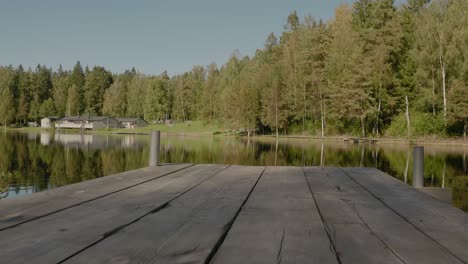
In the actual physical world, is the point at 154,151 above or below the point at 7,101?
below

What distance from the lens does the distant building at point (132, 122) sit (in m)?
85.4

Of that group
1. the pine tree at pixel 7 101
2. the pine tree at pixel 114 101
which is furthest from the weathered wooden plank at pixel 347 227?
the pine tree at pixel 7 101

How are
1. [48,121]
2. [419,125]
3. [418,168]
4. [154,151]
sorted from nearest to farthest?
Result: [418,168], [154,151], [419,125], [48,121]

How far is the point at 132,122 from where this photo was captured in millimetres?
85438

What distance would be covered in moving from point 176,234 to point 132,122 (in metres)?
86.6

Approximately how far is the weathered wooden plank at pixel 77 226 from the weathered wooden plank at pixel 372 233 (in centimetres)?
127

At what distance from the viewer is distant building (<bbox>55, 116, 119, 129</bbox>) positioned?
278 feet

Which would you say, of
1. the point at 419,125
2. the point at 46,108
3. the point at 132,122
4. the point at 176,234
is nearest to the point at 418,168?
the point at 176,234

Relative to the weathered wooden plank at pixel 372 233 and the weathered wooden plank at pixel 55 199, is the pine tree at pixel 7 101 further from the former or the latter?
the weathered wooden plank at pixel 372 233

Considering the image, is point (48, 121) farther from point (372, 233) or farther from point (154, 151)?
point (372, 233)

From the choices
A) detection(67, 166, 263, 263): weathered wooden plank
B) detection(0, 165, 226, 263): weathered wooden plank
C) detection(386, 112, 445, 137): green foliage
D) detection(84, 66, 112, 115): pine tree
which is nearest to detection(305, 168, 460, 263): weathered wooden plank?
detection(67, 166, 263, 263): weathered wooden plank

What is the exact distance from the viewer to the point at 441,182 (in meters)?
10.5

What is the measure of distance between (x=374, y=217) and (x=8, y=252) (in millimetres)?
2222

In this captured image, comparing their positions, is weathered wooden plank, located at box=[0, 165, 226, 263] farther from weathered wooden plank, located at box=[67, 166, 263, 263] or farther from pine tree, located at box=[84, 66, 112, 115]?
pine tree, located at box=[84, 66, 112, 115]
